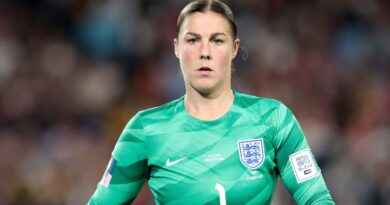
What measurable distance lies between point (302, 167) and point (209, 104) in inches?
19.9

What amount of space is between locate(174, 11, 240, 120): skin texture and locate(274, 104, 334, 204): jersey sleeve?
29 cm

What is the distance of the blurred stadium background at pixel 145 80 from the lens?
24.1 feet

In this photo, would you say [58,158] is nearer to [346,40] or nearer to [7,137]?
[7,137]

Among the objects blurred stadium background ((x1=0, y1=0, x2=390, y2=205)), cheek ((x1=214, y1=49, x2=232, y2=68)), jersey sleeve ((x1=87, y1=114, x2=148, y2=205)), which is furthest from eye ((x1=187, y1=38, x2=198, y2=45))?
blurred stadium background ((x1=0, y1=0, x2=390, y2=205))

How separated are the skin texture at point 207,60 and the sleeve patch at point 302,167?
15.3 inches

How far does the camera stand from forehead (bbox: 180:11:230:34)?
3.64 metres

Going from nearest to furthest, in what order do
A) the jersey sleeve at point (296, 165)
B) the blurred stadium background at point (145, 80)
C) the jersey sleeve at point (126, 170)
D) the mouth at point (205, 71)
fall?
the jersey sleeve at point (296, 165) < the mouth at point (205, 71) < the jersey sleeve at point (126, 170) < the blurred stadium background at point (145, 80)

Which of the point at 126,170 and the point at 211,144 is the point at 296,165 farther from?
the point at 126,170

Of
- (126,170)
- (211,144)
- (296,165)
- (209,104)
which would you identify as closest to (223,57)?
(209,104)

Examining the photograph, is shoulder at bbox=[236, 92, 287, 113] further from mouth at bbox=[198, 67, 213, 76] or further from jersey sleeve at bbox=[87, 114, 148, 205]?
jersey sleeve at bbox=[87, 114, 148, 205]

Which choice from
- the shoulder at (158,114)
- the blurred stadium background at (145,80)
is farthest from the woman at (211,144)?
the blurred stadium background at (145,80)

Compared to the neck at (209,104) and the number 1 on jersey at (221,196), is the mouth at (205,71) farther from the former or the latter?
the number 1 on jersey at (221,196)

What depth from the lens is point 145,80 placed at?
816cm

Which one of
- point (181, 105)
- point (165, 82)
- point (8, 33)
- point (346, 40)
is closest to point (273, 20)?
point (346, 40)
